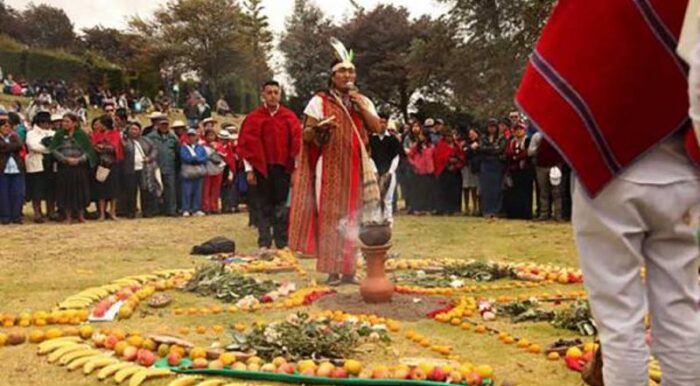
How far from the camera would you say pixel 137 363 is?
438 centimetres

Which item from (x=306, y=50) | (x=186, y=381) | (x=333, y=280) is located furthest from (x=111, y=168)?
(x=306, y=50)

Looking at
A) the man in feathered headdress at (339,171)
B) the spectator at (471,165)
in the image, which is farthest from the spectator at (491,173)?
the man in feathered headdress at (339,171)

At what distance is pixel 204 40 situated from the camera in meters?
51.2

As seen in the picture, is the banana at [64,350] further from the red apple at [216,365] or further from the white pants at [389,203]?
the white pants at [389,203]

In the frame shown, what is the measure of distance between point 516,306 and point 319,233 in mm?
2143

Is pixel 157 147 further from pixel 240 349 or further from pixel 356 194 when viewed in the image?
pixel 240 349

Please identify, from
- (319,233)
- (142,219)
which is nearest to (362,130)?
(319,233)

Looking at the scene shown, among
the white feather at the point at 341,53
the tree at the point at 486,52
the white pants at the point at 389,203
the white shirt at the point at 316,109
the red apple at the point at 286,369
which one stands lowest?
the red apple at the point at 286,369

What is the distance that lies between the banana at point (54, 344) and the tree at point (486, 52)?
76.6 feet

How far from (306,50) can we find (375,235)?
4253cm

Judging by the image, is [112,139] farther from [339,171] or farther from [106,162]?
[339,171]

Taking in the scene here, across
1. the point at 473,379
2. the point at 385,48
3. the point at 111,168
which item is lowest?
the point at 473,379

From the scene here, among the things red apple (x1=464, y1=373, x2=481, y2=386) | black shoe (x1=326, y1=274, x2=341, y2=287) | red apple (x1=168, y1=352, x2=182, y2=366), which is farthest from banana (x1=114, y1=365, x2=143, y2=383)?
black shoe (x1=326, y1=274, x2=341, y2=287)

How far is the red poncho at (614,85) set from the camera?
→ 93.0 inches
